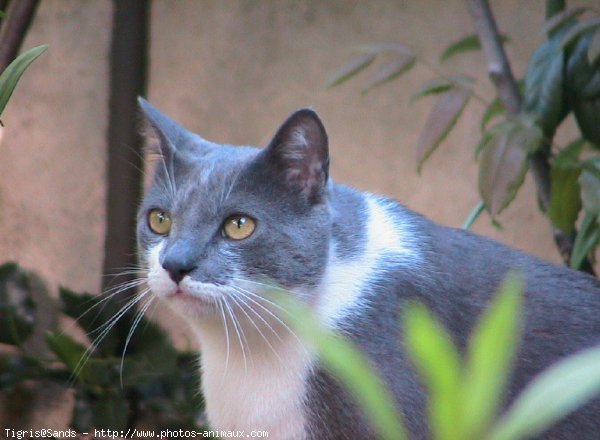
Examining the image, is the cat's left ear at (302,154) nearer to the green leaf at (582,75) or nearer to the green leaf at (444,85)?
the green leaf at (444,85)

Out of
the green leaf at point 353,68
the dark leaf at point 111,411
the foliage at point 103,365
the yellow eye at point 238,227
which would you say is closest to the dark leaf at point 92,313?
the foliage at point 103,365

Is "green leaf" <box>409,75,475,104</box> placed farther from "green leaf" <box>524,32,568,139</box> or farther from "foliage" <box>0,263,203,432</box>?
"foliage" <box>0,263,203,432</box>

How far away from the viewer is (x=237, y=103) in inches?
111

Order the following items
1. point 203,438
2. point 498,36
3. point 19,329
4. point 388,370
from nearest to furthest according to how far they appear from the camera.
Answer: point 388,370 < point 498,36 < point 203,438 < point 19,329

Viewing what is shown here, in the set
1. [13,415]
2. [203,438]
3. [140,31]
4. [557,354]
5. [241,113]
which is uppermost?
[140,31]

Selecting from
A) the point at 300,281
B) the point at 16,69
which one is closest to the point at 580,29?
the point at 300,281

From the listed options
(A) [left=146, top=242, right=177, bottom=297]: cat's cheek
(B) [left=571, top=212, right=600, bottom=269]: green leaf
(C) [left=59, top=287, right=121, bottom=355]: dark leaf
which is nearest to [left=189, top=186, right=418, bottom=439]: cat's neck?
(A) [left=146, top=242, right=177, bottom=297]: cat's cheek

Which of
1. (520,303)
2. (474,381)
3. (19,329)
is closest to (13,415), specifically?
(19,329)

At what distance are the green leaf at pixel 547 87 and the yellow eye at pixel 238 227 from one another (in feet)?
2.65

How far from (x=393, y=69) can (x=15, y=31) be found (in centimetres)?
86

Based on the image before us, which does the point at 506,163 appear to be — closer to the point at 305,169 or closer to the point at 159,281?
the point at 305,169

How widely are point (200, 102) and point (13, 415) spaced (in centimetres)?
120

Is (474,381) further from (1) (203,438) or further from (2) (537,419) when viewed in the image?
(1) (203,438)

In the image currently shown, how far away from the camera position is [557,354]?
1486mm
